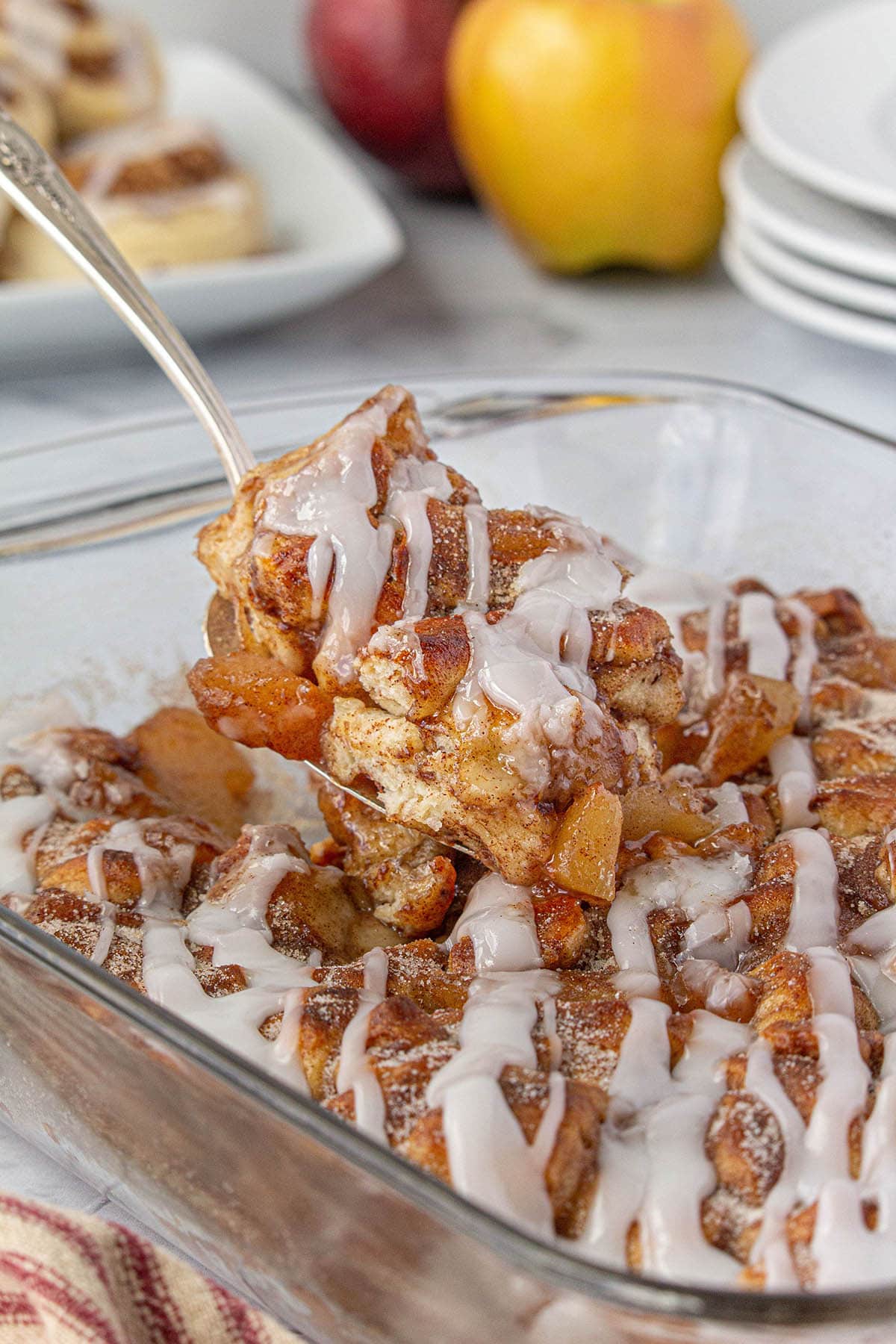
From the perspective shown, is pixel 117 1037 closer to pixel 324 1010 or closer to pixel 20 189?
pixel 324 1010

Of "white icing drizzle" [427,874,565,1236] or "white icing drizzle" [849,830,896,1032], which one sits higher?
"white icing drizzle" [427,874,565,1236]

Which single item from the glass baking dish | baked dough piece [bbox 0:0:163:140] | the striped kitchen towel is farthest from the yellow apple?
the striped kitchen towel

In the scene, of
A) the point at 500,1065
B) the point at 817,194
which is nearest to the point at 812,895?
the point at 500,1065

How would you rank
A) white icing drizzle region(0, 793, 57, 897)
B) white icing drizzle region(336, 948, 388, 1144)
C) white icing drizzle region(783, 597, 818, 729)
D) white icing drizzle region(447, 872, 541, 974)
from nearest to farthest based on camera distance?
white icing drizzle region(336, 948, 388, 1144)
white icing drizzle region(447, 872, 541, 974)
white icing drizzle region(0, 793, 57, 897)
white icing drizzle region(783, 597, 818, 729)

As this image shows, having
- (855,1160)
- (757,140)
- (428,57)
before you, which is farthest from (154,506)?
(428,57)

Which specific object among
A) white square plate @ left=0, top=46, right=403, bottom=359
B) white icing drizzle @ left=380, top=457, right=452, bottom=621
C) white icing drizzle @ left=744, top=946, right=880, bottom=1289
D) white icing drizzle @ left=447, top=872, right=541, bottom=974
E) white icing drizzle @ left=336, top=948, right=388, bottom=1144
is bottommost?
white square plate @ left=0, top=46, right=403, bottom=359

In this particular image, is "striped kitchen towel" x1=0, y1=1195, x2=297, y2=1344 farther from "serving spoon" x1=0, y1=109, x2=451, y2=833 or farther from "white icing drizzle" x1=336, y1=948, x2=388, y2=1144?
"serving spoon" x1=0, y1=109, x2=451, y2=833

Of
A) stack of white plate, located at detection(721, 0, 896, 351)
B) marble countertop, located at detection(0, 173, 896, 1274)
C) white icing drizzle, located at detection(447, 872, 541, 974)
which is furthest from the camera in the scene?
marble countertop, located at detection(0, 173, 896, 1274)

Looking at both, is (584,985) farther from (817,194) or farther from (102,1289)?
(817,194)
